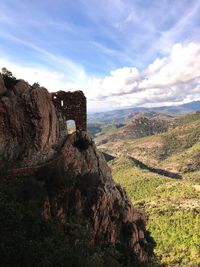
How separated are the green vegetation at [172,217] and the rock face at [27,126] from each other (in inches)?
2453

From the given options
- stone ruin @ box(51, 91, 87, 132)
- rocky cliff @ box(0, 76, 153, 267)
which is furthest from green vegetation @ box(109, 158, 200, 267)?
stone ruin @ box(51, 91, 87, 132)

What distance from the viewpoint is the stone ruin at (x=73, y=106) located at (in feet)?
133

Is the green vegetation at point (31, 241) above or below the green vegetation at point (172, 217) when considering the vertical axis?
above

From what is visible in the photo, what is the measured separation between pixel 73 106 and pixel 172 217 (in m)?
95.1

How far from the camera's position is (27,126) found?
108ft

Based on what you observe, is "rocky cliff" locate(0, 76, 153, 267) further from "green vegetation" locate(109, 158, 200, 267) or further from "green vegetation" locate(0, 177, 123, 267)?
"green vegetation" locate(109, 158, 200, 267)

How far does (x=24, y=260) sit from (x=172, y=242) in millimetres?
93491

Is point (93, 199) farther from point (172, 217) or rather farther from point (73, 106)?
point (172, 217)

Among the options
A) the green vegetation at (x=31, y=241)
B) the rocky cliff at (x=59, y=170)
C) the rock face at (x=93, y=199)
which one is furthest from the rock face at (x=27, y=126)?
the green vegetation at (x=31, y=241)

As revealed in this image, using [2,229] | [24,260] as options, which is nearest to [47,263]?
[24,260]

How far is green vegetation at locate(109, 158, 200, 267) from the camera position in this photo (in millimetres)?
93062

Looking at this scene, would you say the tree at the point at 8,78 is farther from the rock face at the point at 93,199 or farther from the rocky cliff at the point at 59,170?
the rock face at the point at 93,199

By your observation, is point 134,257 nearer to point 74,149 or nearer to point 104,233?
point 104,233

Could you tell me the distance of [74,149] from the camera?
124 feet
